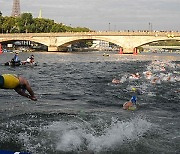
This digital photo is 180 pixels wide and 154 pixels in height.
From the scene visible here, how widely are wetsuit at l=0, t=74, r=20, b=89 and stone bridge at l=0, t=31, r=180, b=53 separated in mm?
97744

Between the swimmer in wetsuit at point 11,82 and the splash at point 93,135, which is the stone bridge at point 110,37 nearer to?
the splash at point 93,135

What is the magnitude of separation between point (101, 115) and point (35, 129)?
13.4 feet

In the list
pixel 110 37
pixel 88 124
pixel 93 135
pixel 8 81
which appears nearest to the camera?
pixel 8 81

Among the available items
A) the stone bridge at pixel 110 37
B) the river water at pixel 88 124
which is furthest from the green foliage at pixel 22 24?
the river water at pixel 88 124

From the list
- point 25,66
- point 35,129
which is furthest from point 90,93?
point 25,66

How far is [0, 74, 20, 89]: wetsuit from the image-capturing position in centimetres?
761

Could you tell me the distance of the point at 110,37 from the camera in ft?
375

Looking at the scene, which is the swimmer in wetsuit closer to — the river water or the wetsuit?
the wetsuit

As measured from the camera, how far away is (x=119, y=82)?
3048cm

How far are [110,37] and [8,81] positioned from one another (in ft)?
353

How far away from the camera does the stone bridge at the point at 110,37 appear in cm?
10669

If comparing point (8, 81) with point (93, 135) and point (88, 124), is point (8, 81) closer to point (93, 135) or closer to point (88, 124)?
point (93, 135)

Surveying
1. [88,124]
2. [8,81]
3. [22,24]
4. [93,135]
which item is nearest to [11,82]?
[8,81]

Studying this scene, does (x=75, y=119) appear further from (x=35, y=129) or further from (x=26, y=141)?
(x=26, y=141)
